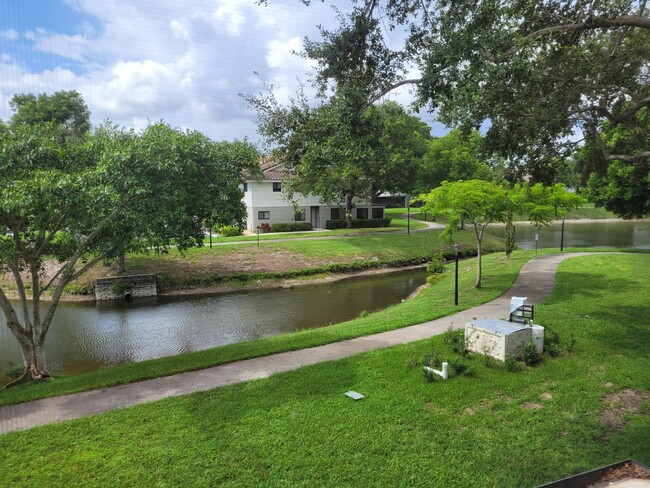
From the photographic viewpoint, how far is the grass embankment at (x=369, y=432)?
564 cm

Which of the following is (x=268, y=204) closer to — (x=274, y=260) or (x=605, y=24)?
(x=274, y=260)

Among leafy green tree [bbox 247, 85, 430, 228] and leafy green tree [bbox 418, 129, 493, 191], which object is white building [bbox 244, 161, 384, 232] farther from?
leafy green tree [bbox 247, 85, 430, 228]

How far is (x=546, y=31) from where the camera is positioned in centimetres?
847

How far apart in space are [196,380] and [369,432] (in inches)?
159

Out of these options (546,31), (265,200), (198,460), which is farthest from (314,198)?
(198,460)

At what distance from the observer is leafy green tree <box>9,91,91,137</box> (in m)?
45.4

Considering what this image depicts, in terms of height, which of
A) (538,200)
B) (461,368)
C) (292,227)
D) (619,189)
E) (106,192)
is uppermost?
(106,192)

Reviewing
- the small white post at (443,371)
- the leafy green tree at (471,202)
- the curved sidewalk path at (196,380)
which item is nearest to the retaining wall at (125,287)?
the leafy green tree at (471,202)

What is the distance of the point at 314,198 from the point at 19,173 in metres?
34.2

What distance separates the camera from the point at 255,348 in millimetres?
11086

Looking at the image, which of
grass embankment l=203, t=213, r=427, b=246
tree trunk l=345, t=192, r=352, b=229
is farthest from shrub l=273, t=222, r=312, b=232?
tree trunk l=345, t=192, r=352, b=229

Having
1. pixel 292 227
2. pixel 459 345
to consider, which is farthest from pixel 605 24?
pixel 292 227

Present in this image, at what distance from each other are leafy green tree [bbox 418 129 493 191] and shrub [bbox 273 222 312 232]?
42.0ft

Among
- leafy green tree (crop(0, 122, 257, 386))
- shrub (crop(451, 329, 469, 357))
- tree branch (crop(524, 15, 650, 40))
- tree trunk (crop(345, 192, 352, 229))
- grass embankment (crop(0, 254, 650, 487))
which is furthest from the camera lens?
tree trunk (crop(345, 192, 352, 229))
